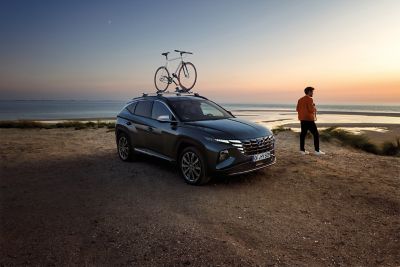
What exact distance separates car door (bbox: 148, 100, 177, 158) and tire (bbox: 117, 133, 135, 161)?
1184 mm

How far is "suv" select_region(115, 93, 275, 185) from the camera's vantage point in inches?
282

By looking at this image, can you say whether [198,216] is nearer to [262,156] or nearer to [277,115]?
[262,156]

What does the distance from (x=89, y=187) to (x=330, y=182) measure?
5.00 meters

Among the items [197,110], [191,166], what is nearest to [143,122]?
[197,110]

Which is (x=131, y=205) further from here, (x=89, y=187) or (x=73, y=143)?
(x=73, y=143)

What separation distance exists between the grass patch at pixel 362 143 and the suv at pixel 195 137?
783 cm

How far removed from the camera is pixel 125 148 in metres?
10.2

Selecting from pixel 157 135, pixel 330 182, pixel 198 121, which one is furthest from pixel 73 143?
pixel 330 182

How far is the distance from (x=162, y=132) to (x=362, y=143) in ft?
32.1

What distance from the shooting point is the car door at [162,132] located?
320 inches

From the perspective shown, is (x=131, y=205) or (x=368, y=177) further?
(x=368, y=177)

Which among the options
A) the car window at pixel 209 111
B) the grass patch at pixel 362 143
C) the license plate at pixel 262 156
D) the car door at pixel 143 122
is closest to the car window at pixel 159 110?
the car door at pixel 143 122

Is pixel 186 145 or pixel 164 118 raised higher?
pixel 164 118

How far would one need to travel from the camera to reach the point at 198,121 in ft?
26.3
